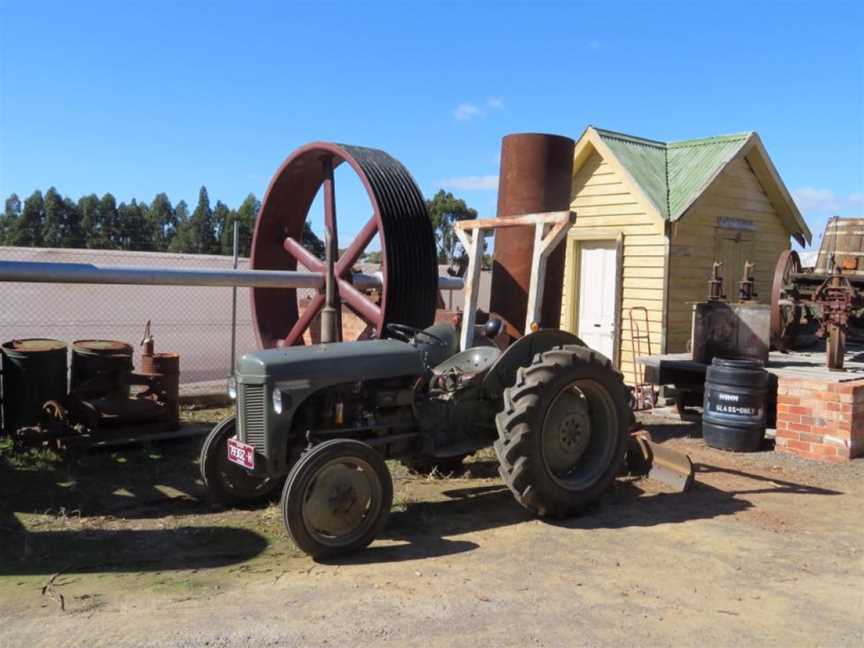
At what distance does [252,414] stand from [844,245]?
35.1 feet

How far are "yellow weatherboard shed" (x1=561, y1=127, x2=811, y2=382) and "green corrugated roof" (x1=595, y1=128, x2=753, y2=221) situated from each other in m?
0.02

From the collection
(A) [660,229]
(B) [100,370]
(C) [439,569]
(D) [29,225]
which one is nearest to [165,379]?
(B) [100,370]

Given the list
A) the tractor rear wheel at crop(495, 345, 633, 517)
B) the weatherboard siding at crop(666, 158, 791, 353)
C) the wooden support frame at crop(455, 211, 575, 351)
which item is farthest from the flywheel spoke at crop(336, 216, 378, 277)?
the weatherboard siding at crop(666, 158, 791, 353)

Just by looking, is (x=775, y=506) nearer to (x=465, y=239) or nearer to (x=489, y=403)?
(x=489, y=403)

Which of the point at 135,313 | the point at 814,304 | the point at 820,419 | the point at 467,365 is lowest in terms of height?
the point at 820,419

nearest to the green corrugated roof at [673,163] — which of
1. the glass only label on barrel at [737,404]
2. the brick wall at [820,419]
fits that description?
the glass only label on barrel at [737,404]

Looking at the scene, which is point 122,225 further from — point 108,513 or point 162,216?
point 108,513

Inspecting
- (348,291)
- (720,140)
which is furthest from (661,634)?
(720,140)

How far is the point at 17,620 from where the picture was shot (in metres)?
3.40

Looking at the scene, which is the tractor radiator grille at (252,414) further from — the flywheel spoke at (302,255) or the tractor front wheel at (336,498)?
the flywheel spoke at (302,255)

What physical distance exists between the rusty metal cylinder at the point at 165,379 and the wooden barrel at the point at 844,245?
971 centimetres

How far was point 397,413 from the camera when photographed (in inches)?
199

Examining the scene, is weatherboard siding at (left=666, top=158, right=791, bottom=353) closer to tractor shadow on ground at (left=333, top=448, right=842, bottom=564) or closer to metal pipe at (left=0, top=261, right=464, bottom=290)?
tractor shadow on ground at (left=333, top=448, right=842, bottom=564)

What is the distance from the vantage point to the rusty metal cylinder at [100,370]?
6691 mm
